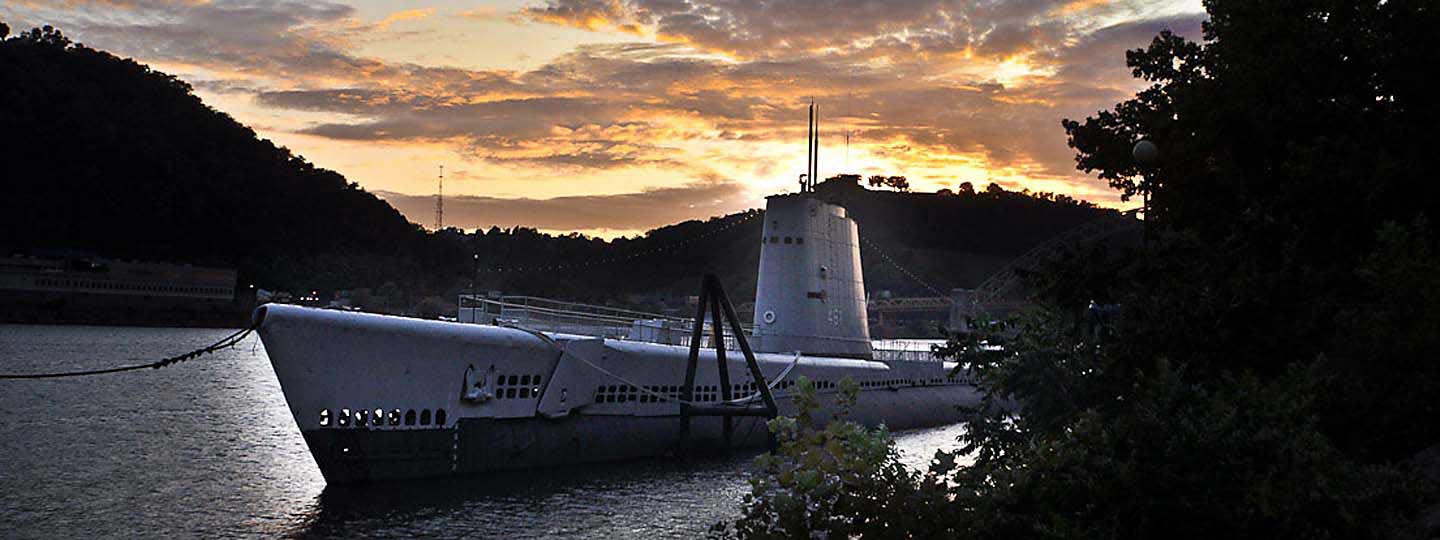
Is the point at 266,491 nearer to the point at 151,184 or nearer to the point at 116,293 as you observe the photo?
the point at 116,293

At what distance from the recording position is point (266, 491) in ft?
101

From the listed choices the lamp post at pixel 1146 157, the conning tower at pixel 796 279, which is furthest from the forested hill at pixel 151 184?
the lamp post at pixel 1146 157

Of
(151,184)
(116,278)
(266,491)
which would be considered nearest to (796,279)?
(266,491)

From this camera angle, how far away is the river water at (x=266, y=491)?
25.8m

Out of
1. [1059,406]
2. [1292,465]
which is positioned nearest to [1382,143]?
[1059,406]

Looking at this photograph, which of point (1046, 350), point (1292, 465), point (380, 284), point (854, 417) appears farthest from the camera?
point (380, 284)

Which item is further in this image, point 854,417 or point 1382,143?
point 854,417

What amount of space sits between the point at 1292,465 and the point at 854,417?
124 feet

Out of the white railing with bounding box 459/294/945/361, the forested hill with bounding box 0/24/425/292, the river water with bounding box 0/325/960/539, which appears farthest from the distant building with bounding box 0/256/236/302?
the white railing with bounding box 459/294/945/361

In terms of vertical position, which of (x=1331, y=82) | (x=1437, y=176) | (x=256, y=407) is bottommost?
(x=256, y=407)

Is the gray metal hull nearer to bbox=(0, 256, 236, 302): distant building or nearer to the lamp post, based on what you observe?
the lamp post

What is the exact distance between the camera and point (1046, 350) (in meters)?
15.1

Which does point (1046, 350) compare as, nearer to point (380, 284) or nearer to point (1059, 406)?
point (1059, 406)

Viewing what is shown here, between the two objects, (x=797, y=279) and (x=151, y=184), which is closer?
(x=797, y=279)
